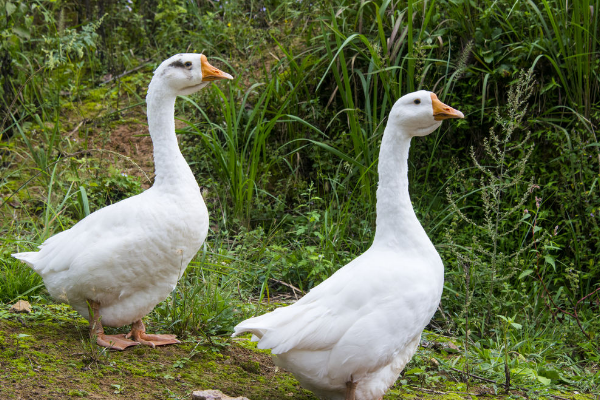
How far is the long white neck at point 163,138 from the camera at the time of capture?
3.51 metres

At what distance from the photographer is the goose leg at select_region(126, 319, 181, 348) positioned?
344 cm

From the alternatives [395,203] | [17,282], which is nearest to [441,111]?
[395,203]

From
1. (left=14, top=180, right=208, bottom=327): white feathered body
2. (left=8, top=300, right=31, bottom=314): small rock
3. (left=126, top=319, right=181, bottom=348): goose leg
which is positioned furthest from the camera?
(left=8, top=300, right=31, bottom=314): small rock

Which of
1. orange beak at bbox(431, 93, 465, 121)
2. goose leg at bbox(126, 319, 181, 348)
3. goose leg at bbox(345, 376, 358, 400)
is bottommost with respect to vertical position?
goose leg at bbox(126, 319, 181, 348)

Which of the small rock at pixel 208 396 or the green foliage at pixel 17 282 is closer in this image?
the small rock at pixel 208 396

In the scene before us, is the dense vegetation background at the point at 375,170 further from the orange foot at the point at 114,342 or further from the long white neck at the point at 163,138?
the long white neck at the point at 163,138

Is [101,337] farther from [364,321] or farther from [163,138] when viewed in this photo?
[364,321]

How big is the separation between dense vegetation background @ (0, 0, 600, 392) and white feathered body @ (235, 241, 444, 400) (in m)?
0.75

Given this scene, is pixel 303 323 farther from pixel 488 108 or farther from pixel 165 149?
pixel 488 108

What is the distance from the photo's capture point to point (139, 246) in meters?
3.25

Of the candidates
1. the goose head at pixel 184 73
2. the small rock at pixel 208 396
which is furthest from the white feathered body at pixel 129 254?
the small rock at pixel 208 396

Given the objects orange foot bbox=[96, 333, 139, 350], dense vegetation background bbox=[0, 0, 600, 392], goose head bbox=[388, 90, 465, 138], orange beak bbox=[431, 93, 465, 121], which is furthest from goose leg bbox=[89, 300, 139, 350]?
orange beak bbox=[431, 93, 465, 121]

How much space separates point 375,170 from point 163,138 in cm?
216

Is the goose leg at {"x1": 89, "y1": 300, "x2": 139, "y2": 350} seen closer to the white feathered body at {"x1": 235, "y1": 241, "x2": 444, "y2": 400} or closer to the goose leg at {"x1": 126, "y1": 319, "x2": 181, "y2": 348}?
the goose leg at {"x1": 126, "y1": 319, "x2": 181, "y2": 348}
